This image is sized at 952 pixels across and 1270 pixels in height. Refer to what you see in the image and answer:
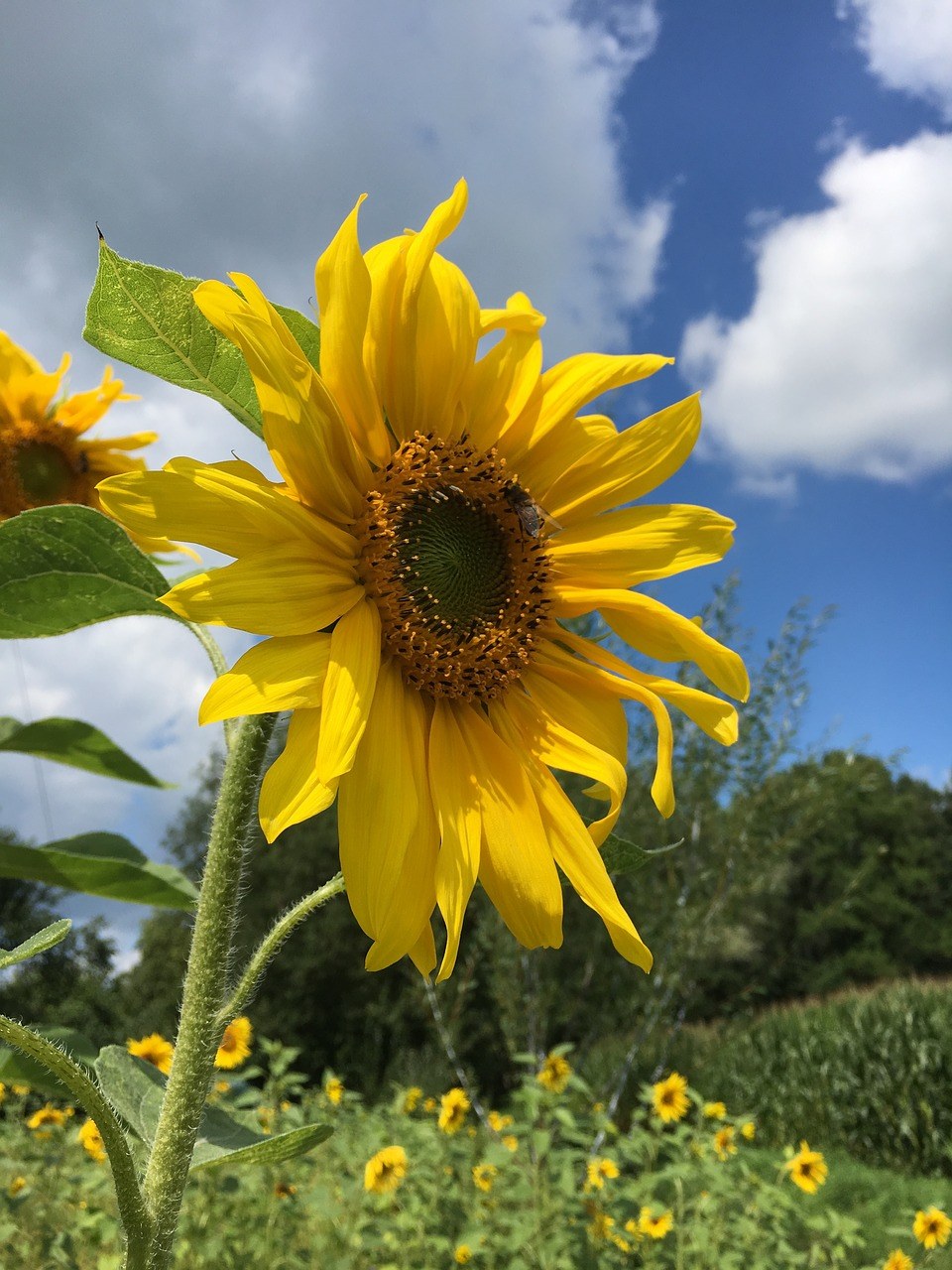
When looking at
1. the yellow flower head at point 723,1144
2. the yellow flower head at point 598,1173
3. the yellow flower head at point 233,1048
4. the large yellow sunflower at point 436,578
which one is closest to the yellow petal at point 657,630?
the large yellow sunflower at point 436,578

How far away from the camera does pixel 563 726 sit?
116 cm

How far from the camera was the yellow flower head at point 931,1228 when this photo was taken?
416 cm

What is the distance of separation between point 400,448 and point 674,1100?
4.79 metres

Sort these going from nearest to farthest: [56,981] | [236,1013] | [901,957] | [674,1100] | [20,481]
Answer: [236,1013] < [20,481] < [674,1100] < [56,981] < [901,957]

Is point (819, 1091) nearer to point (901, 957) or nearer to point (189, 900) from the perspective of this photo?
point (189, 900)

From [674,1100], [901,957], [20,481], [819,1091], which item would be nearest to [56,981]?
[819,1091]

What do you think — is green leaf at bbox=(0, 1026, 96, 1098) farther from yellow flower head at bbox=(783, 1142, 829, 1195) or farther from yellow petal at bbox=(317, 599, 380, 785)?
yellow flower head at bbox=(783, 1142, 829, 1195)

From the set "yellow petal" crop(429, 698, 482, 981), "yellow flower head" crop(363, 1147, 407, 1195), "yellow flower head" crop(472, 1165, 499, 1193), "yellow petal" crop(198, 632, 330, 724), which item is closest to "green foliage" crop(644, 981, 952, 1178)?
"yellow flower head" crop(472, 1165, 499, 1193)

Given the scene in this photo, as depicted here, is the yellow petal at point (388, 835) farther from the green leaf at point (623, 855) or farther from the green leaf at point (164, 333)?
the green leaf at point (164, 333)

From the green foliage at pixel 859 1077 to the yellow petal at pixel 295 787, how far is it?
1051cm

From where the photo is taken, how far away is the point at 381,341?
3.44 feet

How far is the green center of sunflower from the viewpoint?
2.36 meters

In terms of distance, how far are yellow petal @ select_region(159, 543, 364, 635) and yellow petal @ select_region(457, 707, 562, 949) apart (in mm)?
262

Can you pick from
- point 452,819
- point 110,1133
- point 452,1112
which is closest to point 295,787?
point 452,819
